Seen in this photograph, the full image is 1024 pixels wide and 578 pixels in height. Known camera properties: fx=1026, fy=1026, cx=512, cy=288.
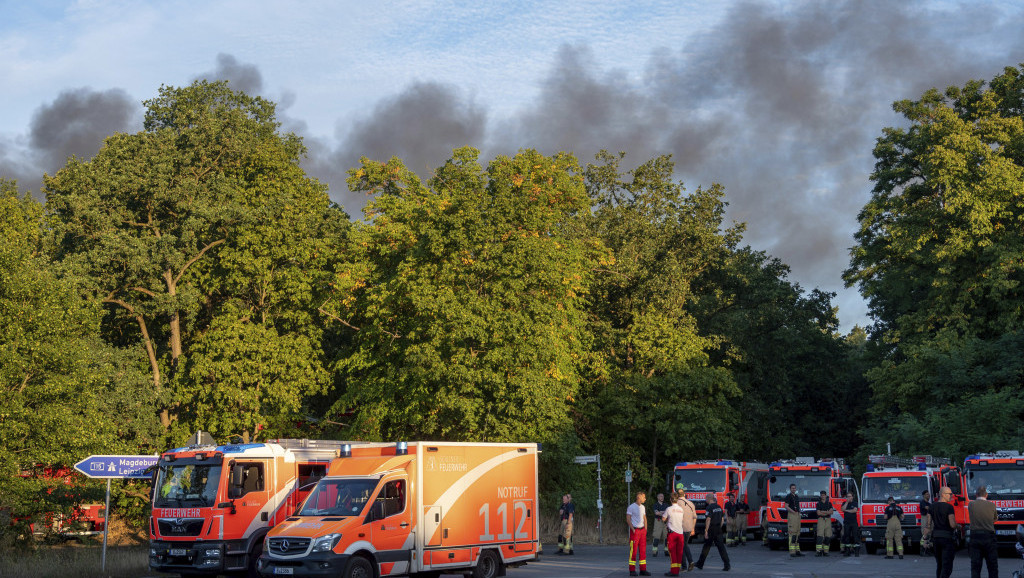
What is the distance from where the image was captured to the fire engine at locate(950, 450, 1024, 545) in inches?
1078

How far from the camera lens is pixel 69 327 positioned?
36656 millimetres

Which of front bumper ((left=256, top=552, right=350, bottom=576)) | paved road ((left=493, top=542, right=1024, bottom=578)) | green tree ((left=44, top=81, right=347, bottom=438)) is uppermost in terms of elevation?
green tree ((left=44, top=81, right=347, bottom=438))

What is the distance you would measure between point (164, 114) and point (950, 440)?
37.0 m

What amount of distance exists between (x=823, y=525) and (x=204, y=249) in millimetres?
28332

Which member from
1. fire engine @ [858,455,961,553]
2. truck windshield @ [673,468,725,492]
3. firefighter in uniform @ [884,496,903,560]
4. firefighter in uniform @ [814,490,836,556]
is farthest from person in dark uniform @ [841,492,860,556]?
truck windshield @ [673,468,725,492]

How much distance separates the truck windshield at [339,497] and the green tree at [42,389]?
16870 mm

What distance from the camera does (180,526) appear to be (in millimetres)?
21141

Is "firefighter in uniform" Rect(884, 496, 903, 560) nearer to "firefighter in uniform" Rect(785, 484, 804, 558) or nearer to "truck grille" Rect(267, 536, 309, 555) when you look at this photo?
"firefighter in uniform" Rect(785, 484, 804, 558)

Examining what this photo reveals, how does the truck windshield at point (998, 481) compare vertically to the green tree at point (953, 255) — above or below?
below

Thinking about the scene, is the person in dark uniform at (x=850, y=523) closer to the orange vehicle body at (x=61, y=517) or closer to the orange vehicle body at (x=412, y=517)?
the orange vehicle body at (x=412, y=517)

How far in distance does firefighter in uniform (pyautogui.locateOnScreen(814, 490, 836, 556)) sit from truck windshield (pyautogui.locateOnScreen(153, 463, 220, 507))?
59.5 feet

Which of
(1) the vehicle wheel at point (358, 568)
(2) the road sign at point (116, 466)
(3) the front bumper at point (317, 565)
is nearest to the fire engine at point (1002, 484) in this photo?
(1) the vehicle wheel at point (358, 568)

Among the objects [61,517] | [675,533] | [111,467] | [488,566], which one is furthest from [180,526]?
[61,517]

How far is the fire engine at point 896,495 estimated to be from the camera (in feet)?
101
